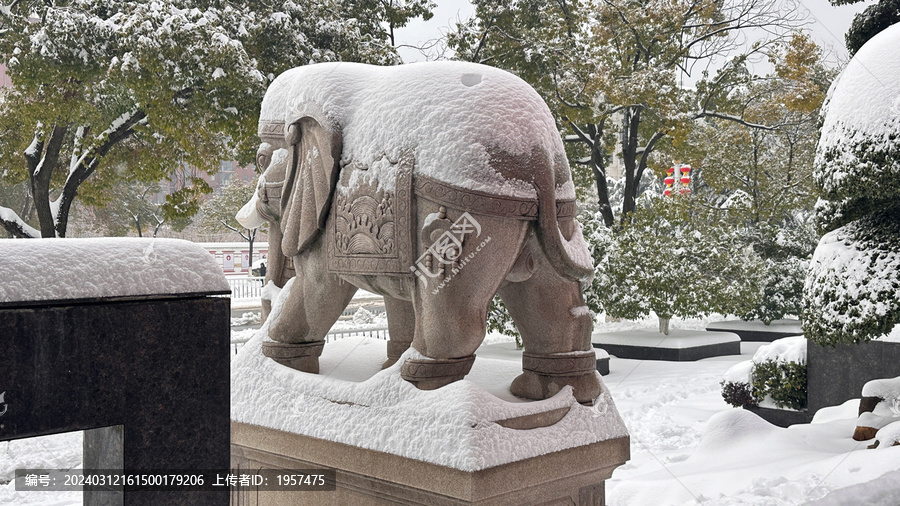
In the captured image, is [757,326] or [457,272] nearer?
[457,272]

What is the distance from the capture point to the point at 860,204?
18.5 ft

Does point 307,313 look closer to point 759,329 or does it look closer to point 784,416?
point 784,416

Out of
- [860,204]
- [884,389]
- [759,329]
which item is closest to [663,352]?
[759,329]

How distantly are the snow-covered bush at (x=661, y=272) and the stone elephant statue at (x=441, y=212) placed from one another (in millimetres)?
8316

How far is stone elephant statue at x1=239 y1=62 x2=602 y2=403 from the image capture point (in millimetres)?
3070

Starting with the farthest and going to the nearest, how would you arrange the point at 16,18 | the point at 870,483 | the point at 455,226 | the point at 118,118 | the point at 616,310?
the point at 616,310, the point at 118,118, the point at 16,18, the point at 870,483, the point at 455,226

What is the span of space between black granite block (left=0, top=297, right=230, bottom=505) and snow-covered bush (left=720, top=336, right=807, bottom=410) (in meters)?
6.70

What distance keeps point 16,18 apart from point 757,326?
44.2 feet

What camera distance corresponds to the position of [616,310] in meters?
11.9

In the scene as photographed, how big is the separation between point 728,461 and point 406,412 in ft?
12.2

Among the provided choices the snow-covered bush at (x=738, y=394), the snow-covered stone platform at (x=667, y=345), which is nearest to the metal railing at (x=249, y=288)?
the snow-covered stone platform at (x=667, y=345)

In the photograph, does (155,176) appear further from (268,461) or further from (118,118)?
(268,461)

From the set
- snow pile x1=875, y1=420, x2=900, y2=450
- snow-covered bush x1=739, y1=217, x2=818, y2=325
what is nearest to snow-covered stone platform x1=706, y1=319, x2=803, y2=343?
snow-covered bush x1=739, y1=217, x2=818, y2=325

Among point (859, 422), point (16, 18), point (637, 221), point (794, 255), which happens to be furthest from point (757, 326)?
point (16, 18)
